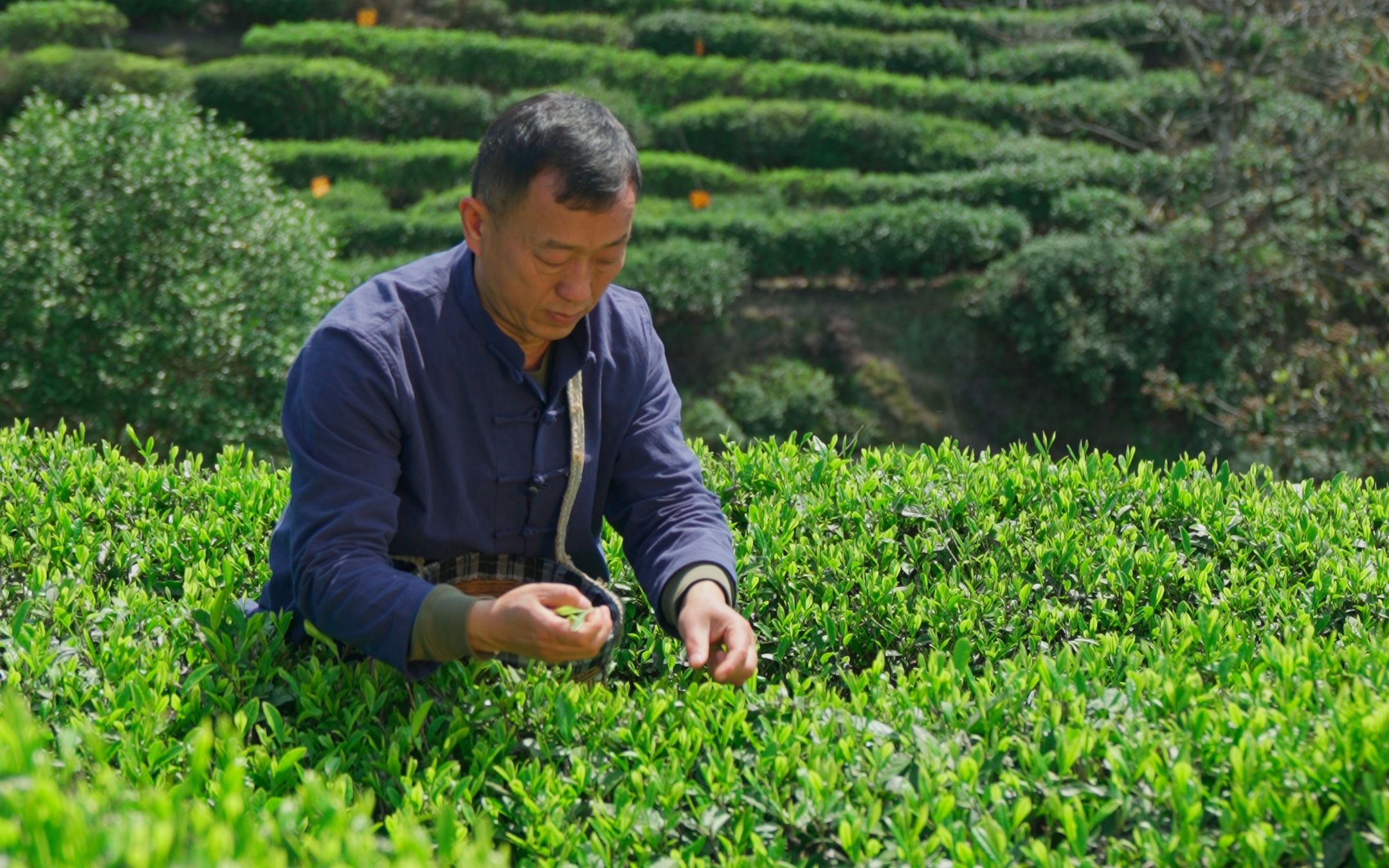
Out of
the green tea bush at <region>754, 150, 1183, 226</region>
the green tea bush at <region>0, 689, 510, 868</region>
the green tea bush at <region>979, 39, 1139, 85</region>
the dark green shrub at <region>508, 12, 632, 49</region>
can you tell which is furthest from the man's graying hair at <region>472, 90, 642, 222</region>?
the green tea bush at <region>979, 39, 1139, 85</region>

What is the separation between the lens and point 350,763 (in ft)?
7.77

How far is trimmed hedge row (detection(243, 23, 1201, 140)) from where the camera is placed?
1465 centimetres

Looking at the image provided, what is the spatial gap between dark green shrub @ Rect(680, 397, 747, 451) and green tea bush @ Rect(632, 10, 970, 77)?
6219 millimetres

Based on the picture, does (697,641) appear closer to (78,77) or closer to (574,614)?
(574,614)

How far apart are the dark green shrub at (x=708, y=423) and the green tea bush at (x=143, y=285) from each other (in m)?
3.21

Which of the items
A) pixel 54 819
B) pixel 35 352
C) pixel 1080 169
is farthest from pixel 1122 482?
pixel 1080 169

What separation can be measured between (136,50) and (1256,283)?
11970 mm

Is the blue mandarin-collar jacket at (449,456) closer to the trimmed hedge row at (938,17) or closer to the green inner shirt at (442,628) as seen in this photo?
the green inner shirt at (442,628)

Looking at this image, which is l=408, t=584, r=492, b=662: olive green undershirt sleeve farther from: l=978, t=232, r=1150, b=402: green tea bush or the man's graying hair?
l=978, t=232, r=1150, b=402: green tea bush

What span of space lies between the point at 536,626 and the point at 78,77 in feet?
43.9

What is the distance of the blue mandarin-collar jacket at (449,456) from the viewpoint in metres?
2.42

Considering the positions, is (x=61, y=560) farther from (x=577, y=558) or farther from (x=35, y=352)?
(x=35, y=352)

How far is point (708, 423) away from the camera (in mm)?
10555

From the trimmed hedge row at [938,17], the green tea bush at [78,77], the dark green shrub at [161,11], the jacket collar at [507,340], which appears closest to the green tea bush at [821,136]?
the trimmed hedge row at [938,17]
